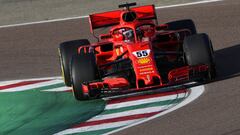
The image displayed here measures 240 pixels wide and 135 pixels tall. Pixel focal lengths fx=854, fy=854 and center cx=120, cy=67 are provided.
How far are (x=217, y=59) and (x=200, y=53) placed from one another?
89.9 inches

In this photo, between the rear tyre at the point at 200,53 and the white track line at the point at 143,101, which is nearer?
the white track line at the point at 143,101

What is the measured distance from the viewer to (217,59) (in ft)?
53.8

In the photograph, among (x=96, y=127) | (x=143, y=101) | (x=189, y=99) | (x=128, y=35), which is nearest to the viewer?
(x=96, y=127)

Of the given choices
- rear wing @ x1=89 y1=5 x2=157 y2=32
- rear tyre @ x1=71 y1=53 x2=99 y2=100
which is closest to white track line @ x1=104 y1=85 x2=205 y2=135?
rear tyre @ x1=71 y1=53 x2=99 y2=100

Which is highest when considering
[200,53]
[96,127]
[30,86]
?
[200,53]

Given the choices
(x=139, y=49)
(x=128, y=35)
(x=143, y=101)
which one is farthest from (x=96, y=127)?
(x=128, y=35)

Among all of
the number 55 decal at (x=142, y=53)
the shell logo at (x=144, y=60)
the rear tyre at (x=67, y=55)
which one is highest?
the number 55 decal at (x=142, y=53)

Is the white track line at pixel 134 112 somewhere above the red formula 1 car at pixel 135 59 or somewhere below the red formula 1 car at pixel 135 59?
below

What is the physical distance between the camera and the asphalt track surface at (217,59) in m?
12.0

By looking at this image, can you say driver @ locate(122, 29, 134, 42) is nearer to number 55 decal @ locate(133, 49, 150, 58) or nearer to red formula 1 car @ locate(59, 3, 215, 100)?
red formula 1 car @ locate(59, 3, 215, 100)

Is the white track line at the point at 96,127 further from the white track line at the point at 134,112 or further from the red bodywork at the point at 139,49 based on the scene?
the red bodywork at the point at 139,49

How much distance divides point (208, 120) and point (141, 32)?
11.2ft

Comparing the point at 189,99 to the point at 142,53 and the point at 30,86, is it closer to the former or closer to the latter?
the point at 142,53

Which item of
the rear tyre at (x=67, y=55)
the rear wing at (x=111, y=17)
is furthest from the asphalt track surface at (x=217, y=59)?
the rear wing at (x=111, y=17)
